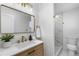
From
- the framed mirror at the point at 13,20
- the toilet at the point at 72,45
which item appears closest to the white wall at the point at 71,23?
the toilet at the point at 72,45

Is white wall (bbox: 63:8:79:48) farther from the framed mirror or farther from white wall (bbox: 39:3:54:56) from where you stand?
the framed mirror

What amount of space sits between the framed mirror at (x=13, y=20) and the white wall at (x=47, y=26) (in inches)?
15.3

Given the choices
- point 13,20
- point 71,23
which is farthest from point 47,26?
point 13,20

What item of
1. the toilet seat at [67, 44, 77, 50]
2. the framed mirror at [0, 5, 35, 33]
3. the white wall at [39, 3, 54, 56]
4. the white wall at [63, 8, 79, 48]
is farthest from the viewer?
the toilet seat at [67, 44, 77, 50]

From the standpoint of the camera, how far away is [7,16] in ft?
4.60

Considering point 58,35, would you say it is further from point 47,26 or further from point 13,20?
point 13,20

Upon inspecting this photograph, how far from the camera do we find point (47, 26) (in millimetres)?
1995

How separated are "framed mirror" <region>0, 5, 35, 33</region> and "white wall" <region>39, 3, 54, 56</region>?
387 millimetres

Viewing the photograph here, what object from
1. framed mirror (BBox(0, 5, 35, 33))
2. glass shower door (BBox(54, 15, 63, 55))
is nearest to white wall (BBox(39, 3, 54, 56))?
glass shower door (BBox(54, 15, 63, 55))

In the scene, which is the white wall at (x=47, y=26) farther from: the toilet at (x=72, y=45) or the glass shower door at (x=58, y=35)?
the toilet at (x=72, y=45)

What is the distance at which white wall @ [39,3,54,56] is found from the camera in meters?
1.96

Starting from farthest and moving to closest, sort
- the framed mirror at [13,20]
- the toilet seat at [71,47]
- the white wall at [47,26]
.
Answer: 1. the toilet seat at [71,47]
2. the white wall at [47,26]
3. the framed mirror at [13,20]

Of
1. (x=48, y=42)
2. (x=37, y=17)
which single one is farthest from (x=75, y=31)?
(x=37, y=17)

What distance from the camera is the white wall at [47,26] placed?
196cm
